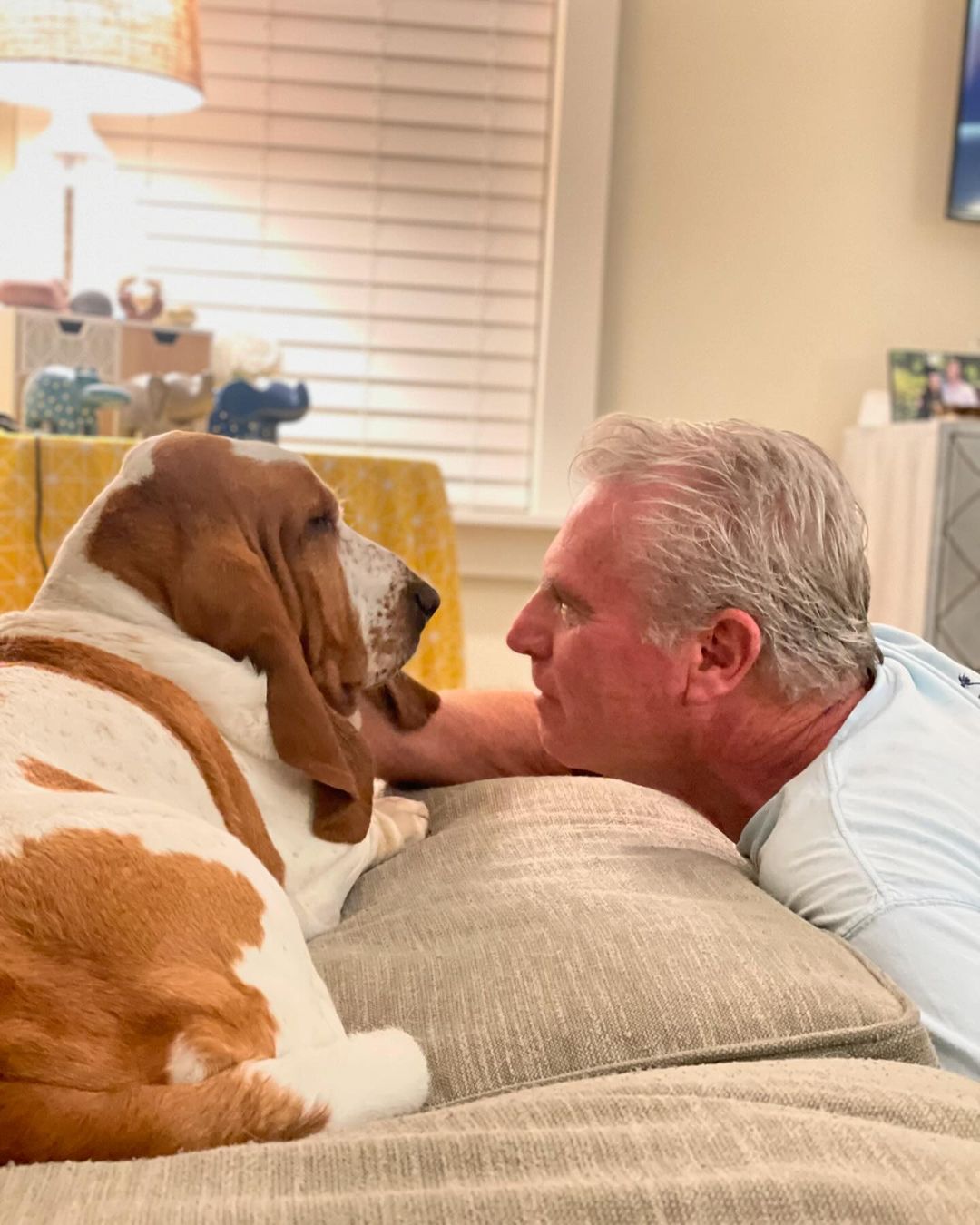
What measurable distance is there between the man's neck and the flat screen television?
8.87 ft

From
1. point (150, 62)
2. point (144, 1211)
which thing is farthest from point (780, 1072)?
point (150, 62)

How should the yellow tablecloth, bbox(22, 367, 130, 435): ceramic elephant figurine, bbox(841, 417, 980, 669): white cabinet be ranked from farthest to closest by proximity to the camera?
1. bbox(841, 417, 980, 669): white cabinet
2. bbox(22, 367, 130, 435): ceramic elephant figurine
3. the yellow tablecloth

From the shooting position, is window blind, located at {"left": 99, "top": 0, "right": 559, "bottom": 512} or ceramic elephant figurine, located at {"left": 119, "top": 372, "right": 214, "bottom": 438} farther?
window blind, located at {"left": 99, "top": 0, "right": 559, "bottom": 512}

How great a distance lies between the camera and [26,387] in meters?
2.52

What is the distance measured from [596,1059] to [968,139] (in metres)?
3.29

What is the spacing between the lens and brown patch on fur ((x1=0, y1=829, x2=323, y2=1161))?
0.70m

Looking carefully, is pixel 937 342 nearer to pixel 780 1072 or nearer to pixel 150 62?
pixel 150 62

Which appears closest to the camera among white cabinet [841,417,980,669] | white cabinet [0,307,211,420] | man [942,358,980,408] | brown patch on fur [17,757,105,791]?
brown patch on fur [17,757,105,791]

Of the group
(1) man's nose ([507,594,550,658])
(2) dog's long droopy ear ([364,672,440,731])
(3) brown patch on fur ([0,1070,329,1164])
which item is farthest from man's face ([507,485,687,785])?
(3) brown patch on fur ([0,1070,329,1164])

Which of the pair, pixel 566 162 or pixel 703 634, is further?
pixel 566 162

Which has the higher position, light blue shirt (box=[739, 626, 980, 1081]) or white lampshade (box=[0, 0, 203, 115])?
white lampshade (box=[0, 0, 203, 115])

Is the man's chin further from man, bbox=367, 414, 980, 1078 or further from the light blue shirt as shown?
the light blue shirt

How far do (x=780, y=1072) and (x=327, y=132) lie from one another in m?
3.16

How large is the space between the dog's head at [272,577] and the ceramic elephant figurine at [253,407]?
1.18 m
